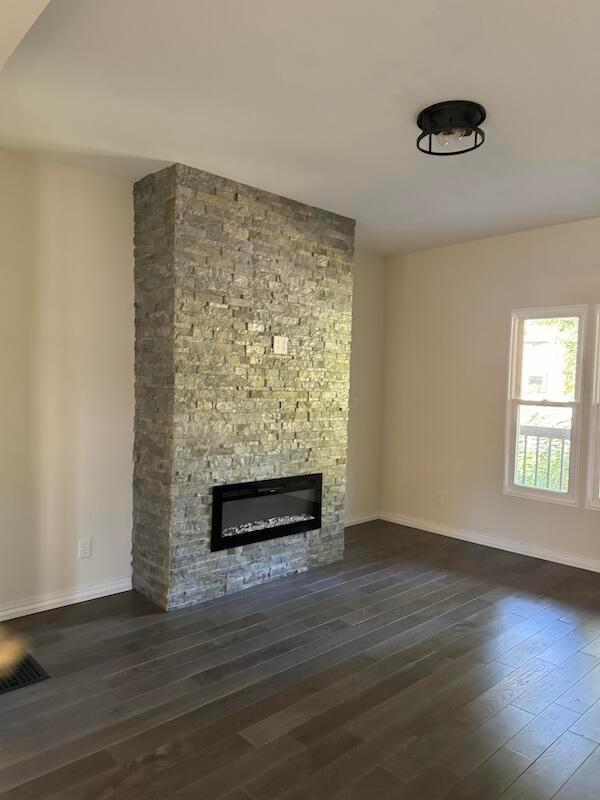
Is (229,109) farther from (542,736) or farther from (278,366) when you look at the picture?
(542,736)

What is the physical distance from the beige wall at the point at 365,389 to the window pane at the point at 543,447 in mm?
1418

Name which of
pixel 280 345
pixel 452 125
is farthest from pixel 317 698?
pixel 452 125

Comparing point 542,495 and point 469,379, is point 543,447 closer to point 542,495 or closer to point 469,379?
point 542,495

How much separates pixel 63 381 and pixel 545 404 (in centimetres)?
352

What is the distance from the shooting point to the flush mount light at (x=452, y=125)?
2.41 metres

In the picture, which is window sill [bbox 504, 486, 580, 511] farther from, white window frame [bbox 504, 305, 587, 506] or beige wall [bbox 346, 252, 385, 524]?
beige wall [bbox 346, 252, 385, 524]

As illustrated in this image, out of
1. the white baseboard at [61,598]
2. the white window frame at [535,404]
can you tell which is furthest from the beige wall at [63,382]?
the white window frame at [535,404]

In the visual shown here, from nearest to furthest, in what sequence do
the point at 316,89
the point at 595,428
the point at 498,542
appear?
the point at 316,89 → the point at 595,428 → the point at 498,542

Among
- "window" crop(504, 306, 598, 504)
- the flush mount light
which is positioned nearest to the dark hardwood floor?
"window" crop(504, 306, 598, 504)

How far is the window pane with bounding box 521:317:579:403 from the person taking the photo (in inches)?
167

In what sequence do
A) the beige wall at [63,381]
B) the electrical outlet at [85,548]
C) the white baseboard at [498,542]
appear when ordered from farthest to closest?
1. the white baseboard at [498,542]
2. the electrical outlet at [85,548]
3. the beige wall at [63,381]

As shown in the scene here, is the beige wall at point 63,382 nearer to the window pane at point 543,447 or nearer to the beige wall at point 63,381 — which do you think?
the beige wall at point 63,381

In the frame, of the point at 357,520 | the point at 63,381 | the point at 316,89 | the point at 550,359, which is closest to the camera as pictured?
the point at 316,89

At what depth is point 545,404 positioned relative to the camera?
436cm
